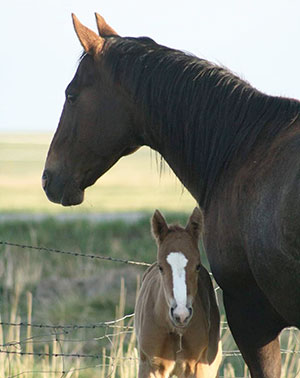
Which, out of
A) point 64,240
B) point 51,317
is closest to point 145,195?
point 64,240

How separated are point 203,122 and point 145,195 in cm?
3219

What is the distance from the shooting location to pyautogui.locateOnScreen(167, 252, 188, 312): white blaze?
4.58 m

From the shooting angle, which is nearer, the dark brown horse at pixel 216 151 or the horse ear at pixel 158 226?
the dark brown horse at pixel 216 151

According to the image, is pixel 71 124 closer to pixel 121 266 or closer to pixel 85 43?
pixel 85 43

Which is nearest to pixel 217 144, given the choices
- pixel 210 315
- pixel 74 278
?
pixel 210 315

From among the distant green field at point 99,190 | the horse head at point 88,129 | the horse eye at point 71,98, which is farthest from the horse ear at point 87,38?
the distant green field at point 99,190

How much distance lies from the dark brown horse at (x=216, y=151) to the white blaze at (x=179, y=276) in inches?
12.2

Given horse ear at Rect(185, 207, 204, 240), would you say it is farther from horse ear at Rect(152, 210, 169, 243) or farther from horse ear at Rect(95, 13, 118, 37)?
horse ear at Rect(95, 13, 118, 37)

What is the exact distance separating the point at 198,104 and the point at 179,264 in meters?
0.89

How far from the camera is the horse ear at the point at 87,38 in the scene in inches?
182

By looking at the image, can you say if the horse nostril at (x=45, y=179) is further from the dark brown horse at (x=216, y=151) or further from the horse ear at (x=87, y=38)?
the horse ear at (x=87, y=38)

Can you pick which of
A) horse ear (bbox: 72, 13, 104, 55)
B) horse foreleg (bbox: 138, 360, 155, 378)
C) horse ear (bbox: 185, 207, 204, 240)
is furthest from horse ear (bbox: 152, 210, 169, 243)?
horse ear (bbox: 72, 13, 104, 55)

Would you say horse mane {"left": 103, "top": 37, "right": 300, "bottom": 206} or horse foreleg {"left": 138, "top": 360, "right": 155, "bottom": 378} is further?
horse foreleg {"left": 138, "top": 360, "right": 155, "bottom": 378}

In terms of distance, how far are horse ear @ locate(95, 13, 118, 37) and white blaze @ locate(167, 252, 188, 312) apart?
1257mm
